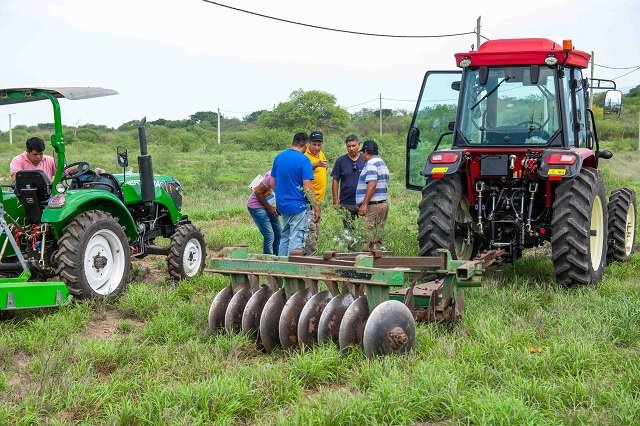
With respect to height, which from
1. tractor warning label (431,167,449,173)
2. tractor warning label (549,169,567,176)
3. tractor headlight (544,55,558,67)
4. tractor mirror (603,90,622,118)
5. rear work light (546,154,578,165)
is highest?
tractor headlight (544,55,558,67)

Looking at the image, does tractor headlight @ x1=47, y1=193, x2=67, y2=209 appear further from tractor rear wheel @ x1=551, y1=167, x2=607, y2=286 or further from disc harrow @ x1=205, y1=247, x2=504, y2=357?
tractor rear wheel @ x1=551, y1=167, x2=607, y2=286

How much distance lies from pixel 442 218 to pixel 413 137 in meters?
1.23

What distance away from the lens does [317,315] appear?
5.11 metres

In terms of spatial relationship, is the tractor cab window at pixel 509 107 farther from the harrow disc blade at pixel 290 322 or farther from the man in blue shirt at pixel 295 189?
the harrow disc blade at pixel 290 322

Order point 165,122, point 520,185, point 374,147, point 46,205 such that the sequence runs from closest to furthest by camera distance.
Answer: point 46,205 → point 520,185 → point 374,147 → point 165,122

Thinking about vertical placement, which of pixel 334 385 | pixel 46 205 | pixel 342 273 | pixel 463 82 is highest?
pixel 463 82

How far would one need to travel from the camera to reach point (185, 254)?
788 cm

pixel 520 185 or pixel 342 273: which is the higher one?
pixel 520 185

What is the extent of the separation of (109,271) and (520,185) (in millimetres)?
3908

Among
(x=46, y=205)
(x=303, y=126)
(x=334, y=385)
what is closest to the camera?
(x=334, y=385)

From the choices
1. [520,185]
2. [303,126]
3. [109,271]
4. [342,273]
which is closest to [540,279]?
[520,185]

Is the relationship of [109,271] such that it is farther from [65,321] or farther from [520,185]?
[520,185]

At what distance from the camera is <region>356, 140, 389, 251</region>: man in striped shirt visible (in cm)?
830

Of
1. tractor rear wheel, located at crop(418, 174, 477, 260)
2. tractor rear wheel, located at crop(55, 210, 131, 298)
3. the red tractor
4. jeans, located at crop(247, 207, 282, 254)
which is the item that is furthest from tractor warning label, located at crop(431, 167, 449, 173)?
tractor rear wheel, located at crop(55, 210, 131, 298)
